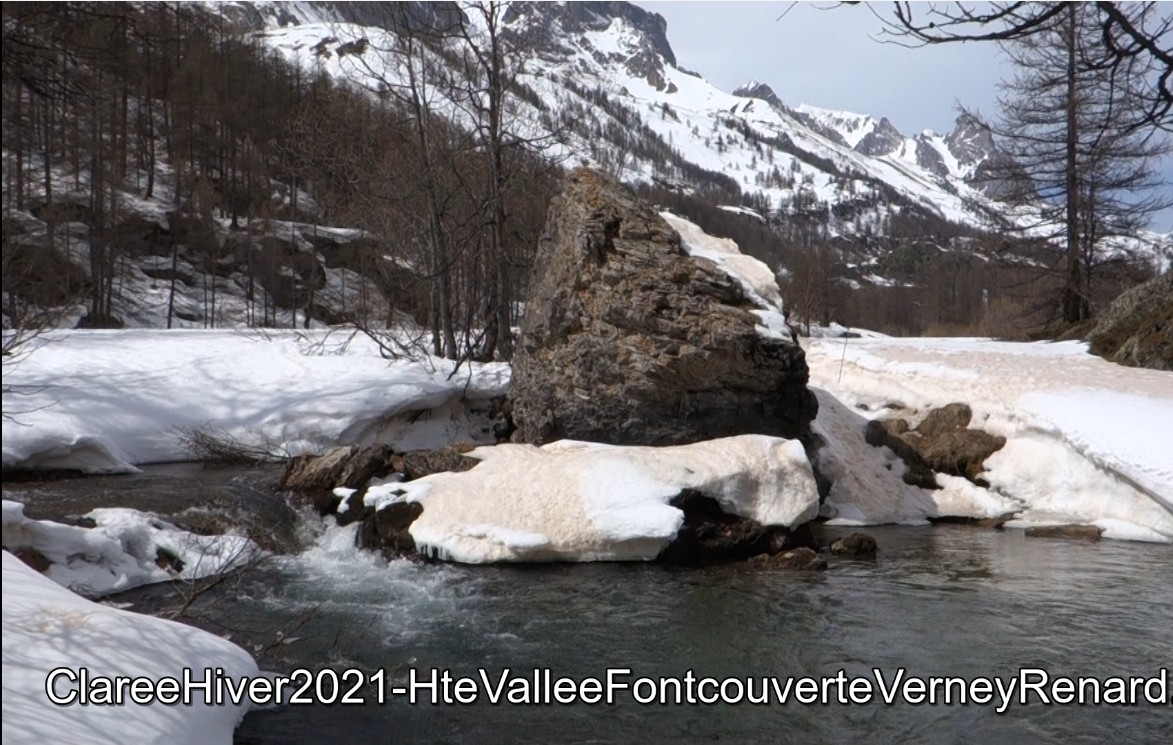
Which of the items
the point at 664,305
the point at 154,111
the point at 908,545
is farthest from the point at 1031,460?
the point at 154,111

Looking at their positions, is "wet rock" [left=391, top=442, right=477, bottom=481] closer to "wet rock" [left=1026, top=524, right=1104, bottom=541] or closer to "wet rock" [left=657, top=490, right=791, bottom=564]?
"wet rock" [left=657, top=490, right=791, bottom=564]

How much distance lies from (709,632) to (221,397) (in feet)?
34.8

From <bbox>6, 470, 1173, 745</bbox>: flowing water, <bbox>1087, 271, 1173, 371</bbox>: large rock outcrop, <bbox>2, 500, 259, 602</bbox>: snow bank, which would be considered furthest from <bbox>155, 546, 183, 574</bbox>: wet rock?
<bbox>1087, 271, 1173, 371</bbox>: large rock outcrop

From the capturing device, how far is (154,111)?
145 ft

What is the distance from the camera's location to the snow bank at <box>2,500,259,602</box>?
7.12 metres

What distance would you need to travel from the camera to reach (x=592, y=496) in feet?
32.1

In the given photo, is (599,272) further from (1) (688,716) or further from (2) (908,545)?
(1) (688,716)

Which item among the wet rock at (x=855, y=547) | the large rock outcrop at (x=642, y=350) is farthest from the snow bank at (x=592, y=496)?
the large rock outcrop at (x=642, y=350)

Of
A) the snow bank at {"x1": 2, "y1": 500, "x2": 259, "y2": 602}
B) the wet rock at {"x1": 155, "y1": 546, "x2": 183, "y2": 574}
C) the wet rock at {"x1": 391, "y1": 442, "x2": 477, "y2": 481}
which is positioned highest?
the wet rock at {"x1": 391, "y1": 442, "x2": 477, "y2": 481}

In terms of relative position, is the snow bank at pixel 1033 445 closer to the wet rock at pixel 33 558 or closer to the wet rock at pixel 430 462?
the wet rock at pixel 430 462

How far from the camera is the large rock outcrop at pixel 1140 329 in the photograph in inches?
613

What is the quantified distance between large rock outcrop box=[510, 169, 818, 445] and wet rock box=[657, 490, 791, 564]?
5.85ft

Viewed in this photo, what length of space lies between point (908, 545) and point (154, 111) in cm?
4449

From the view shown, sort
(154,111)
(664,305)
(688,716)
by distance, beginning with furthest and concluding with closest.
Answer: (154,111), (664,305), (688,716)
